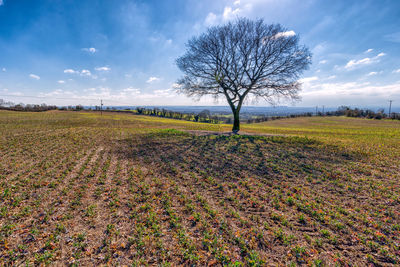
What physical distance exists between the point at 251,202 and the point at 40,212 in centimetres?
695

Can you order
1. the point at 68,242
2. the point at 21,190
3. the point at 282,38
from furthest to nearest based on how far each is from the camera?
1. the point at 282,38
2. the point at 21,190
3. the point at 68,242

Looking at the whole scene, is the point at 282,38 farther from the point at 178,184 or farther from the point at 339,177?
the point at 178,184

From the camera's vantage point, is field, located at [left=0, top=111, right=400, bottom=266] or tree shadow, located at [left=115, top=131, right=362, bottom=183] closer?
field, located at [left=0, top=111, right=400, bottom=266]

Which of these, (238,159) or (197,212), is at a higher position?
(238,159)

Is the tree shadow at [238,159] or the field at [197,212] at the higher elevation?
the tree shadow at [238,159]

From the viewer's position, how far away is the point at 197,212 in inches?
213

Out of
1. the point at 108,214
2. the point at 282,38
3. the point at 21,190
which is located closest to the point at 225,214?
the point at 108,214

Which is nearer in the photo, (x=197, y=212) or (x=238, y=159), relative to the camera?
(x=197, y=212)

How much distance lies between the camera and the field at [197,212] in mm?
3867

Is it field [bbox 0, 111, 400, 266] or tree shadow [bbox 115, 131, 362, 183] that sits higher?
tree shadow [bbox 115, 131, 362, 183]

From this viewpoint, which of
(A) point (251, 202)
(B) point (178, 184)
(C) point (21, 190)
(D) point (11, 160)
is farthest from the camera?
(D) point (11, 160)

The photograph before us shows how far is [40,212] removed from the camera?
524 cm

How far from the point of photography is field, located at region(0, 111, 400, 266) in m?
3.87

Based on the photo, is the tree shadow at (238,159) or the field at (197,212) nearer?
the field at (197,212)
